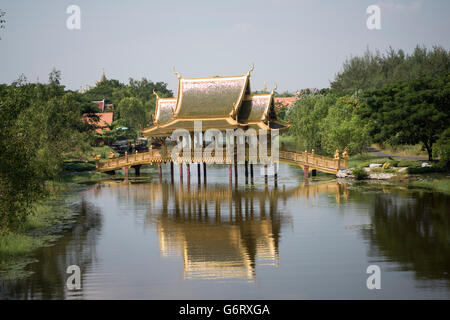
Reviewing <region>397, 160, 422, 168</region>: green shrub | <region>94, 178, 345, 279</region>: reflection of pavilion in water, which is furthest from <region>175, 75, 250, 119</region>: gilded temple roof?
<region>397, 160, 422, 168</region>: green shrub

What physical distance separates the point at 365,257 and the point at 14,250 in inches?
567

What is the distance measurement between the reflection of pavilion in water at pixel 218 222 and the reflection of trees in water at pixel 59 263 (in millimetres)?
3327

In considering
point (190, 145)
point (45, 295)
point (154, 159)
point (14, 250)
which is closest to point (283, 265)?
point (45, 295)

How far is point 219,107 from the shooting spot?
149 feet

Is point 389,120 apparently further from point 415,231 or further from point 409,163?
point 415,231

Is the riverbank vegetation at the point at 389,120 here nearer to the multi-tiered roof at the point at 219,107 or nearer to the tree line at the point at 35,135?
the multi-tiered roof at the point at 219,107

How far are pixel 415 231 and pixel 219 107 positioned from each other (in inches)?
913

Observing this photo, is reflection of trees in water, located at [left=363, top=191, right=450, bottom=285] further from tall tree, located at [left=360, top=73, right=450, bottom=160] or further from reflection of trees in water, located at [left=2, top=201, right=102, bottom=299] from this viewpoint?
reflection of trees in water, located at [left=2, top=201, right=102, bottom=299]

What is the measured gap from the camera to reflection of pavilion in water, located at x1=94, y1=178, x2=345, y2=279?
2152cm

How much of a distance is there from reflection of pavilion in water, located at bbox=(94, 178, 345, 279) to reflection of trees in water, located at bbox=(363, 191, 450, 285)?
4.72 meters

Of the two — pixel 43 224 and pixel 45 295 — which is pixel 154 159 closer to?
pixel 43 224

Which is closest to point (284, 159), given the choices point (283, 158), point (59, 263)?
point (283, 158)

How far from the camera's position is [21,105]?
22.2 m
